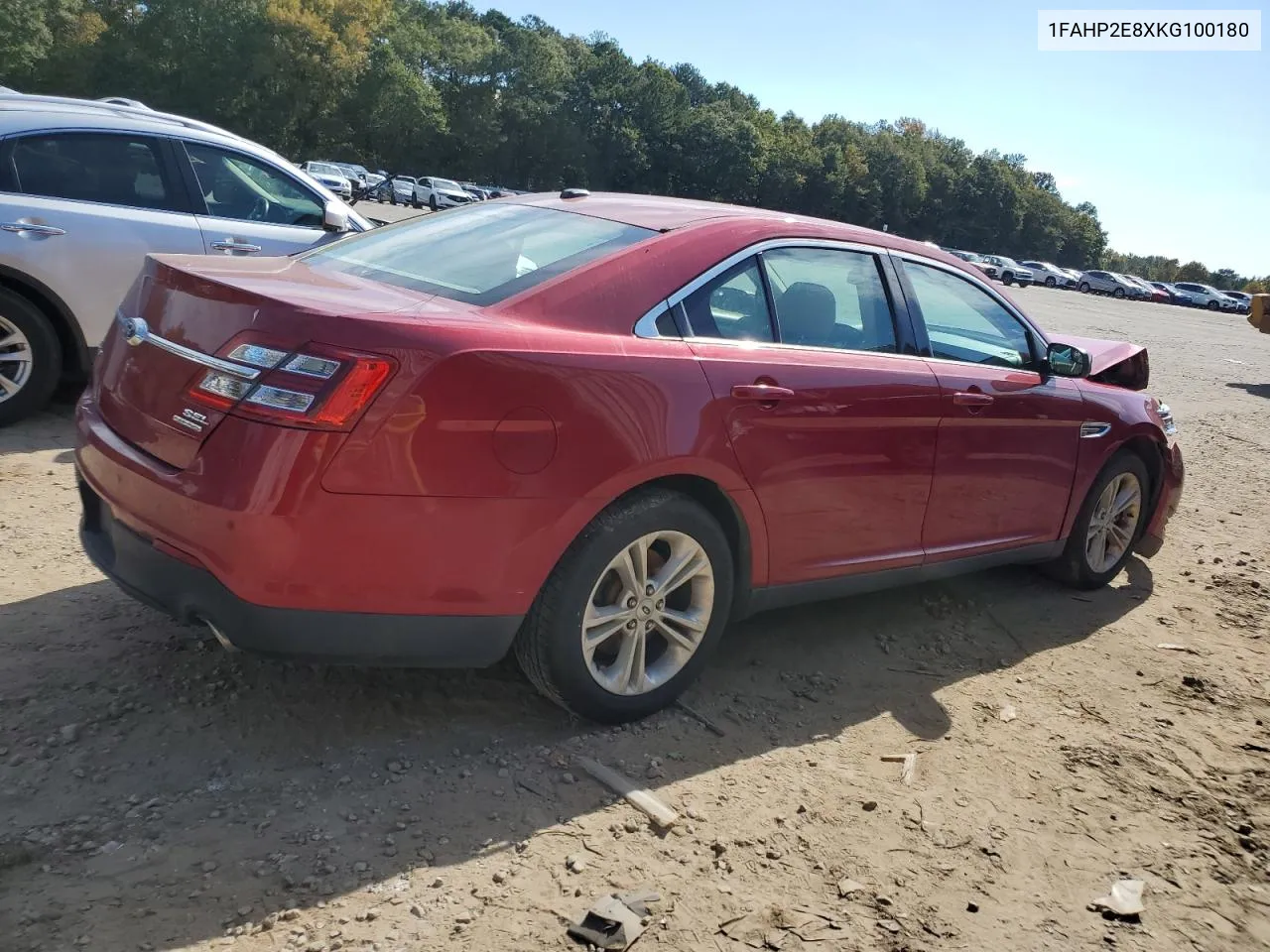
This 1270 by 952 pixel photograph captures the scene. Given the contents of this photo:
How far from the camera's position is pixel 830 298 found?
391 centimetres

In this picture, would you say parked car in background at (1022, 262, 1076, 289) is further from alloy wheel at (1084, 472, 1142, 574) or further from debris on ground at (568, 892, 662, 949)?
debris on ground at (568, 892, 662, 949)

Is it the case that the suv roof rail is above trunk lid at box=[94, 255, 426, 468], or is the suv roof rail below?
above

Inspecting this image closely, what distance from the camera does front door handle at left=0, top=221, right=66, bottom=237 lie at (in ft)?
18.4

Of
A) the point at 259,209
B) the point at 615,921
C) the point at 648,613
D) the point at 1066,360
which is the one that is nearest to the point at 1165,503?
the point at 1066,360

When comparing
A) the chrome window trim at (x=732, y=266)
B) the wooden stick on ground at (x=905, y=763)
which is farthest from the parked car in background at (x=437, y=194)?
the wooden stick on ground at (x=905, y=763)

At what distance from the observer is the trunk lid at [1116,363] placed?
5.25m

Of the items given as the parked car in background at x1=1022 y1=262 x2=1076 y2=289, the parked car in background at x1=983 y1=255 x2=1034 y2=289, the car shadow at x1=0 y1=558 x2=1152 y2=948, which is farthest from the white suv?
the parked car in background at x1=1022 y1=262 x2=1076 y2=289

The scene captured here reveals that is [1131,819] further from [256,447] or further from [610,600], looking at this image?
[256,447]

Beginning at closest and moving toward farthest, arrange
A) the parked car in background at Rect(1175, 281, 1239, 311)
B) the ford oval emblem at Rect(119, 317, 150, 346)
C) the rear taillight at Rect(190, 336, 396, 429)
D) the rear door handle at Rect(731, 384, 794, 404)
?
the rear taillight at Rect(190, 336, 396, 429) → the ford oval emblem at Rect(119, 317, 150, 346) → the rear door handle at Rect(731, 384, 794, 404) → the parked car in background at Rect(1175, 281, 1239, 311)

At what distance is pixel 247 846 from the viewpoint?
103 inches

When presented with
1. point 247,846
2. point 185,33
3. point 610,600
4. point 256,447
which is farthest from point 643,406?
point 185,33

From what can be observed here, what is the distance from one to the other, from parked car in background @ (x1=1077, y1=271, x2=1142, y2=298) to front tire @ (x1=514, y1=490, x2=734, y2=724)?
69.4 meters

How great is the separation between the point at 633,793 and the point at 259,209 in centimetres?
501

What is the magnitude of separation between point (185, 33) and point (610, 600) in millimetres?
64572
